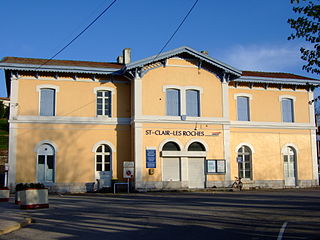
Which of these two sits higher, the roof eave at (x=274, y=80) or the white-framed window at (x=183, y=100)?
the roof eave at (x=274, y=80)

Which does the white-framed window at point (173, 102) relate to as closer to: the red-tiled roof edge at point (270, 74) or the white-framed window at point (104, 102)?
the white-framed window at point (104, 102)

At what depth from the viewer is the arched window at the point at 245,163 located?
2634 centimetres

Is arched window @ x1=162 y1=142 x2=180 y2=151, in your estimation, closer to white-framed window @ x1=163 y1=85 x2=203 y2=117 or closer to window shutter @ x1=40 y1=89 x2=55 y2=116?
white-framed window @ x1=163 y1=85 x2=203 y2=117

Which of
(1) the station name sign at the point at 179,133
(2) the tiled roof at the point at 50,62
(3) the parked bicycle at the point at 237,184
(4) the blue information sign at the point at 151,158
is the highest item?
(2) the tiled roof at the point at 50,62

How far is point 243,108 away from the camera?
1059 inches

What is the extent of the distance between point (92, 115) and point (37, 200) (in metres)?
10.1

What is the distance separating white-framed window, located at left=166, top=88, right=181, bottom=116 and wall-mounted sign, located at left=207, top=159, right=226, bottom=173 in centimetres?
356

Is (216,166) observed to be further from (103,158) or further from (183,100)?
(103,158)

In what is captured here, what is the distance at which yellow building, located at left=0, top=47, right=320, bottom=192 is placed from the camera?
75.7ft

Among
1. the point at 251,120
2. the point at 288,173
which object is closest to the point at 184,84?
the point at 251,120

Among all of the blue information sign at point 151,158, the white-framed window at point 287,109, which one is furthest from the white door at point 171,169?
the white-framed window at point 287,109

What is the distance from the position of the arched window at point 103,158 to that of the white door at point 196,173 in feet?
16.0

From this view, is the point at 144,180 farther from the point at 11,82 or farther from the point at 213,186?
the point at 11,82

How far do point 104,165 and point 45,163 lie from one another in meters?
3.39
